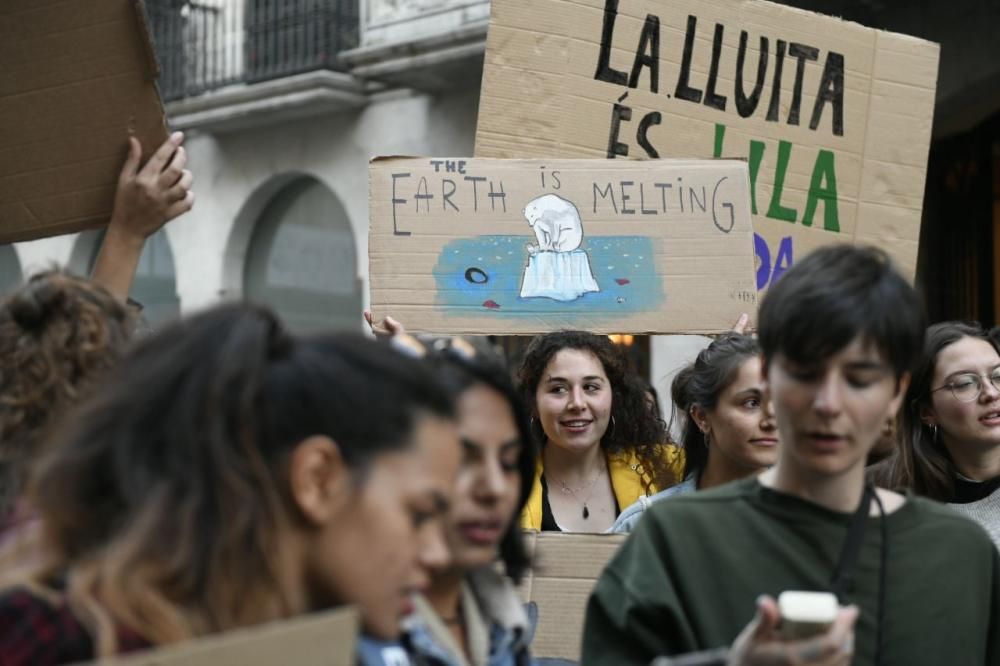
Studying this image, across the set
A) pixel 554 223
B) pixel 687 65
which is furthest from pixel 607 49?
pixel 554 223

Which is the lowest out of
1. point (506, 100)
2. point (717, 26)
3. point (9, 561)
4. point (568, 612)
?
point (568, 612)

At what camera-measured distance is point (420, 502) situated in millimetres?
1583

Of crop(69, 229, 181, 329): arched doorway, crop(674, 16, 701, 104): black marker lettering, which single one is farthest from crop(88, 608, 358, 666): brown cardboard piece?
crop(69, 229, 181, 329): arched doorway

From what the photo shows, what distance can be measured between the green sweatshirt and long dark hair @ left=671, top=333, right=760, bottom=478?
4.91 ft

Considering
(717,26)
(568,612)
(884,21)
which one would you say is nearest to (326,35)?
(884,21)

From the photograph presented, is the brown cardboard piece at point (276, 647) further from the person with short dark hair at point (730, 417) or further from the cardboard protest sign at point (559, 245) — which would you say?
the cardboard protest sign at point (559, 245)

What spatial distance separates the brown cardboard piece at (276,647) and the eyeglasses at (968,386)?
8.62ft

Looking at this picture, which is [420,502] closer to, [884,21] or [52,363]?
[52,363]

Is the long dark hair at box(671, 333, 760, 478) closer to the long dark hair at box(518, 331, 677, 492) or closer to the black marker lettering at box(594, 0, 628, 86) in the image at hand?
the long dark hair at box(518, 331, 677, 492)

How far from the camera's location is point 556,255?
12.6ft

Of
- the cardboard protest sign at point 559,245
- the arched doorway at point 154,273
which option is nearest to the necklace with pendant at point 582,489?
the cardboard protest sign at point 559,245

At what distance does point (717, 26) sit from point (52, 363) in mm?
2527

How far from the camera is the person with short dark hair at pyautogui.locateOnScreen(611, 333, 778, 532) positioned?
3.69 metres

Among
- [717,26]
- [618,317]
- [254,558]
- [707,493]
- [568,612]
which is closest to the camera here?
[254,558]
